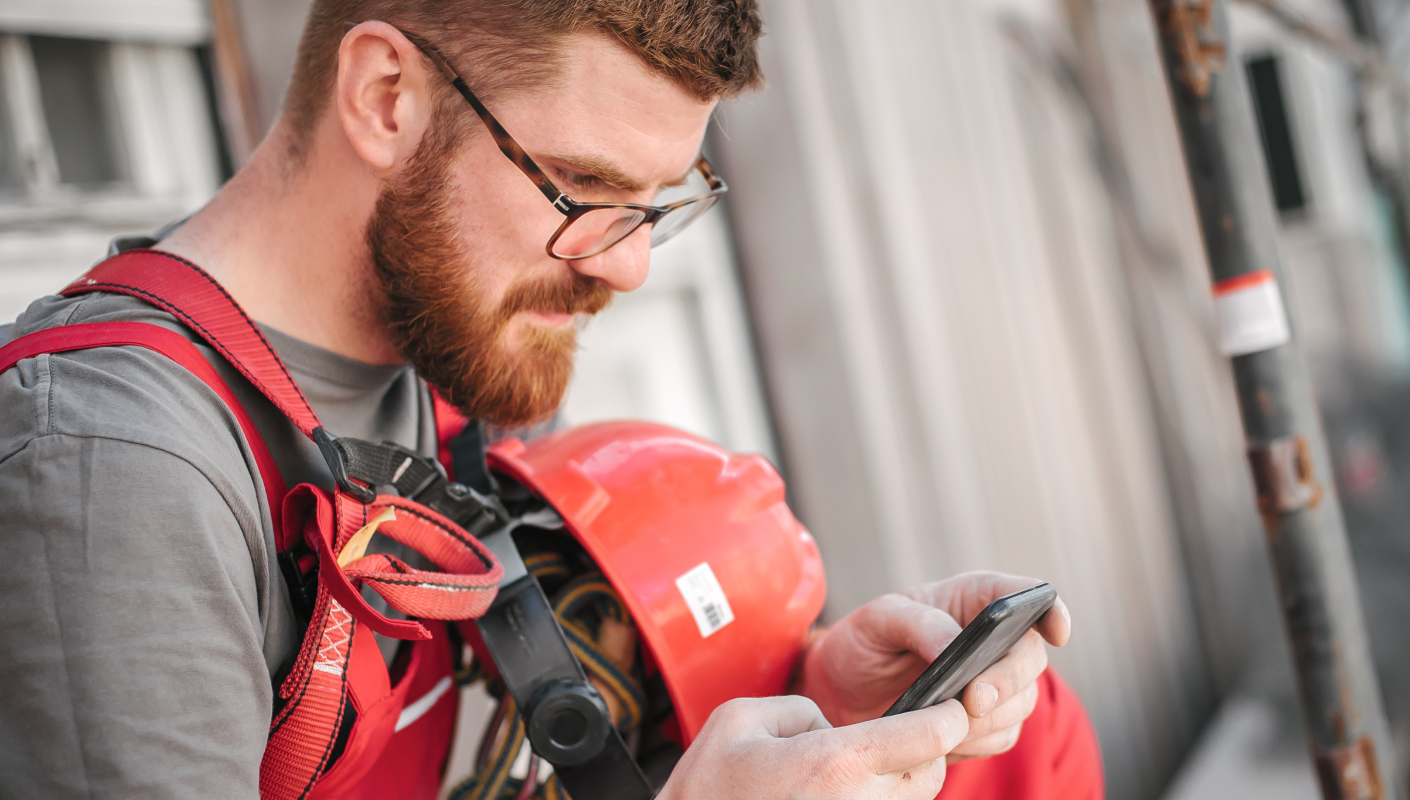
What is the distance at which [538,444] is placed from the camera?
1252 mm

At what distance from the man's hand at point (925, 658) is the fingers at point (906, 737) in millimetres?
98

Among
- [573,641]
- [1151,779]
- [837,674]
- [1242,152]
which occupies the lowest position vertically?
[1151,779]

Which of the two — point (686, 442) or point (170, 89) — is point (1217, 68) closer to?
point (686, 442)

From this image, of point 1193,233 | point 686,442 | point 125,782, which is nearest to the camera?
point 125,782

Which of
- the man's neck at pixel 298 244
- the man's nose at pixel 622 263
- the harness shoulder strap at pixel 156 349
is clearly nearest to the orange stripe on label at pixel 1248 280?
the man's nose at pixel 622 263

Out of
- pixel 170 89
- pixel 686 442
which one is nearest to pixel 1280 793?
pixel 686 442

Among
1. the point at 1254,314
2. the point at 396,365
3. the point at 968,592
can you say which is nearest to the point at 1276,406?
the point at 1254,314

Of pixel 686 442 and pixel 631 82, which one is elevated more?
pixel 631 82

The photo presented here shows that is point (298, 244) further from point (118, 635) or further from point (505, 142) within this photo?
point (118, 635)

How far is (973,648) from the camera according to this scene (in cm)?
76

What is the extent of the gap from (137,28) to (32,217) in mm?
344

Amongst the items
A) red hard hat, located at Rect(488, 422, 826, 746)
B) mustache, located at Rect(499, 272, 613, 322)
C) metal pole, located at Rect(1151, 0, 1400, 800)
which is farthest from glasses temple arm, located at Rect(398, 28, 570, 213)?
metal pole, located at Rect(1151, 0, 1400, 800)

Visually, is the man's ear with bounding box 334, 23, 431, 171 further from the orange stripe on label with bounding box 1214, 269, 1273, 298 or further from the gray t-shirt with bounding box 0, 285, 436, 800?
the orange stripe on label with bounding box 1214, 269, 1273, 298

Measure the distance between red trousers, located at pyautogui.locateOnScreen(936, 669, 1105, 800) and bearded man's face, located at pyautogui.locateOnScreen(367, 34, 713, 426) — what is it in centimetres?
69
